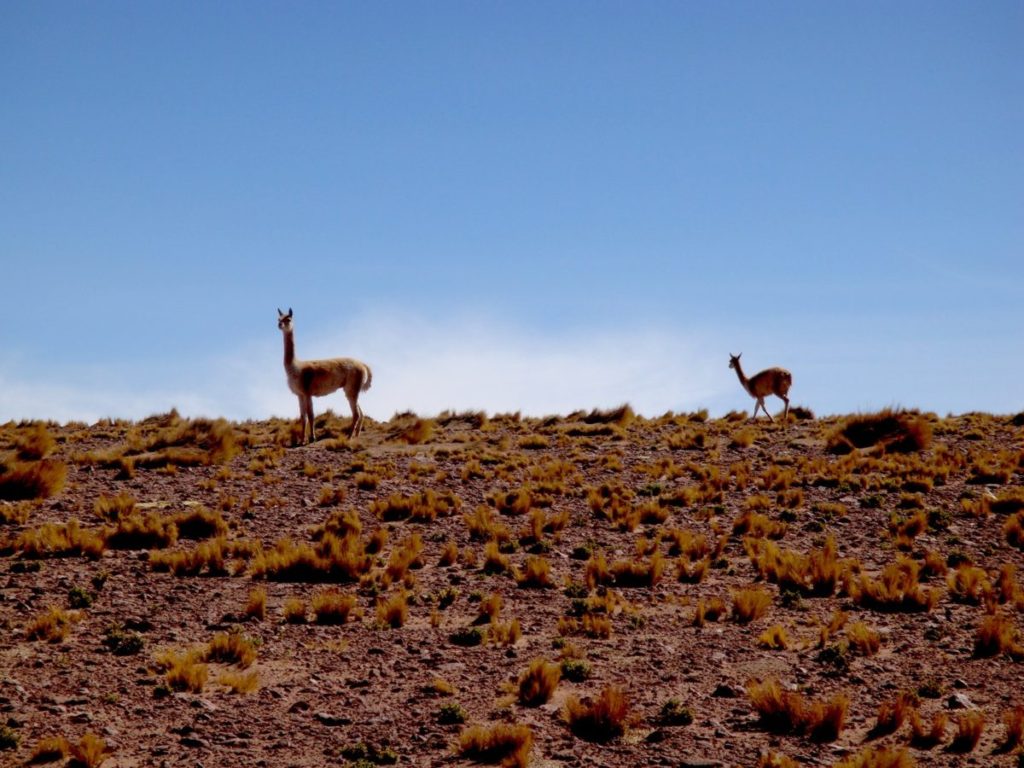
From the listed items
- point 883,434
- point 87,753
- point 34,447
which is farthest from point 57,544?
point 883,434

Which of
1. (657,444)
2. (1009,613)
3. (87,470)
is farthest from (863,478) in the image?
(87,470)

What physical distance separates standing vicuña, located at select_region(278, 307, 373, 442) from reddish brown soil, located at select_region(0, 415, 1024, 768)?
14.3 ft

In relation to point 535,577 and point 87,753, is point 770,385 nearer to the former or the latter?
point 535,577

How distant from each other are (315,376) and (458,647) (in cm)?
1437

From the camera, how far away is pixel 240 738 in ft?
24.0

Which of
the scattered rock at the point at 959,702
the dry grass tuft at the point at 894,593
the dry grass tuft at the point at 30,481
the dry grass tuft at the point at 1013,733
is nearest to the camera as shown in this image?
the dry grass tuft at the point at 1013,733

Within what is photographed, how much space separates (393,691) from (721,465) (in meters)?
14.7

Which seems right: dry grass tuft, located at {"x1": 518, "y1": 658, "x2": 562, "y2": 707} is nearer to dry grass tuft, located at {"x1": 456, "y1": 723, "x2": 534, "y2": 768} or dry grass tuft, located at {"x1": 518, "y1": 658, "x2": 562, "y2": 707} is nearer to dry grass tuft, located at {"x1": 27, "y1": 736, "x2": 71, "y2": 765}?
dry grass tuft, located at {"x1": 456, "y1": 723, "x2": 534, "y2": 768}

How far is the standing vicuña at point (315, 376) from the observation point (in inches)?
894

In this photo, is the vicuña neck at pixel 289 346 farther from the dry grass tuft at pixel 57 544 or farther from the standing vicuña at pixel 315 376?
the dry grass tuft at pixel 57 544

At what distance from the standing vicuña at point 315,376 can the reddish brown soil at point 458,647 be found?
4.35 m

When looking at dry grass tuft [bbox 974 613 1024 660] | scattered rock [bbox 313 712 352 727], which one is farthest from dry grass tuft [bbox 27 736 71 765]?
dry grass tuft [bbox 974 613 1024 660]

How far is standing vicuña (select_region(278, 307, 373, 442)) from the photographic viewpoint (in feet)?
74.5

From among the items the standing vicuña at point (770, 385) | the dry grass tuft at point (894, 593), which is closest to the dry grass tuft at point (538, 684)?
the dry grass tuft at point (894, 593)
